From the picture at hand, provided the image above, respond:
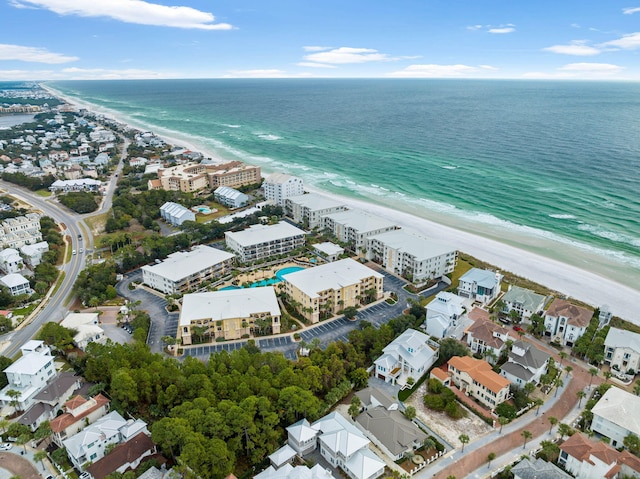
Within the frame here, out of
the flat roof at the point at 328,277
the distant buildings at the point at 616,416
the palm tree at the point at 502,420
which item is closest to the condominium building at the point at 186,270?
the flat roof at the point at 328,277

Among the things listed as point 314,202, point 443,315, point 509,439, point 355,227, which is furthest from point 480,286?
point 314,202

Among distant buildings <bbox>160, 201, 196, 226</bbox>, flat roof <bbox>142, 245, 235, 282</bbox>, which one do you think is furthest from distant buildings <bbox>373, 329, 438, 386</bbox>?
distant buildings <bbox>160, 201, 196, 226</bbox>

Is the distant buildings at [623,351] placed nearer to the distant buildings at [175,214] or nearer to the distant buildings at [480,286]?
the distant buildings at [480,286]

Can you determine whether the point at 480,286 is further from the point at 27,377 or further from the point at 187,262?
the point at 27,377

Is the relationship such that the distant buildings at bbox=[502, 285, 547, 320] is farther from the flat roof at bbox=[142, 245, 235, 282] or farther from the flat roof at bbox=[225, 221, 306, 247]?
the flat roof at bbox=[142, 245, 235, 282]

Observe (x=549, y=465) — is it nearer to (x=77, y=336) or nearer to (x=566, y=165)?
(x=77, y=336)

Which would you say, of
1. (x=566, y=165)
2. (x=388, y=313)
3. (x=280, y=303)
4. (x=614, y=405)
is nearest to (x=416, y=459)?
(x=614, y=405)
